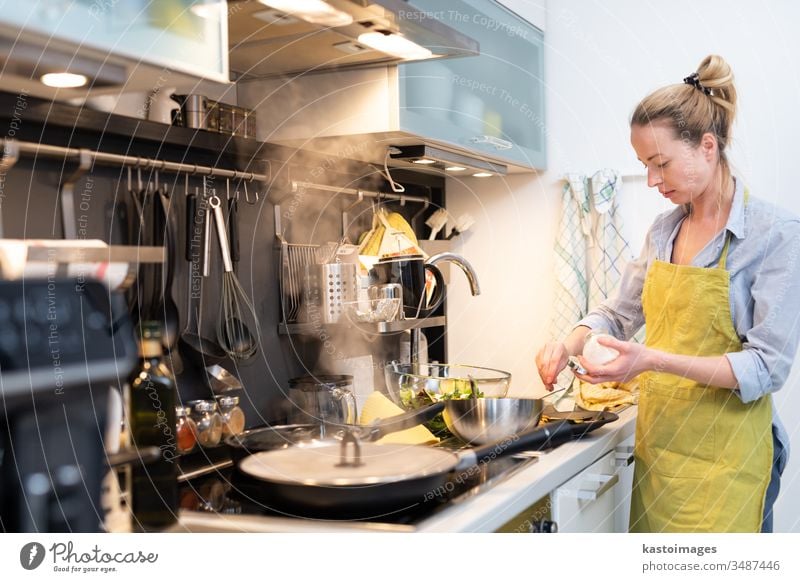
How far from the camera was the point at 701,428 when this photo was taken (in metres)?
1.03

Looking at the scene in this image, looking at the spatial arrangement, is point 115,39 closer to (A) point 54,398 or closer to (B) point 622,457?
(A) point 54,398

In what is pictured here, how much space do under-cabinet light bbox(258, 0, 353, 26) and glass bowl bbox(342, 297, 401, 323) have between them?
1.55 feet

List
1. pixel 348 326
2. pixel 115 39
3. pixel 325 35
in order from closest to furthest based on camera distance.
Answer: pixel 115 39 → pixel 325 35 → pixel 348 326

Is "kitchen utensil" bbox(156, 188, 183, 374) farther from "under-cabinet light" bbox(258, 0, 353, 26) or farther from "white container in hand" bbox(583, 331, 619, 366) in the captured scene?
"white container in hand" bbox(583, 331, 619, 366)

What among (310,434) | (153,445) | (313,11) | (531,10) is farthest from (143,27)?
(531,10)

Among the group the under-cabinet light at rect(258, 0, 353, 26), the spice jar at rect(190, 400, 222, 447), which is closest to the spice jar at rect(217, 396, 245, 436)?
the spice jar at rect(190, 400, 222, 447)

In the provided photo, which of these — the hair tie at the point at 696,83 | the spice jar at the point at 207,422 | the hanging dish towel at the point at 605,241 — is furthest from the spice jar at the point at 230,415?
the hanging dish towel at the point at 605,241

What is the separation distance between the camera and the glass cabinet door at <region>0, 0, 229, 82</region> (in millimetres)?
599

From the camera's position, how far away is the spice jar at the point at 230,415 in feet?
3.34

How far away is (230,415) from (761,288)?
2.06ft


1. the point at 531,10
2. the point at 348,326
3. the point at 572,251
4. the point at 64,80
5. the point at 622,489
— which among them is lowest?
the point at 622,489
